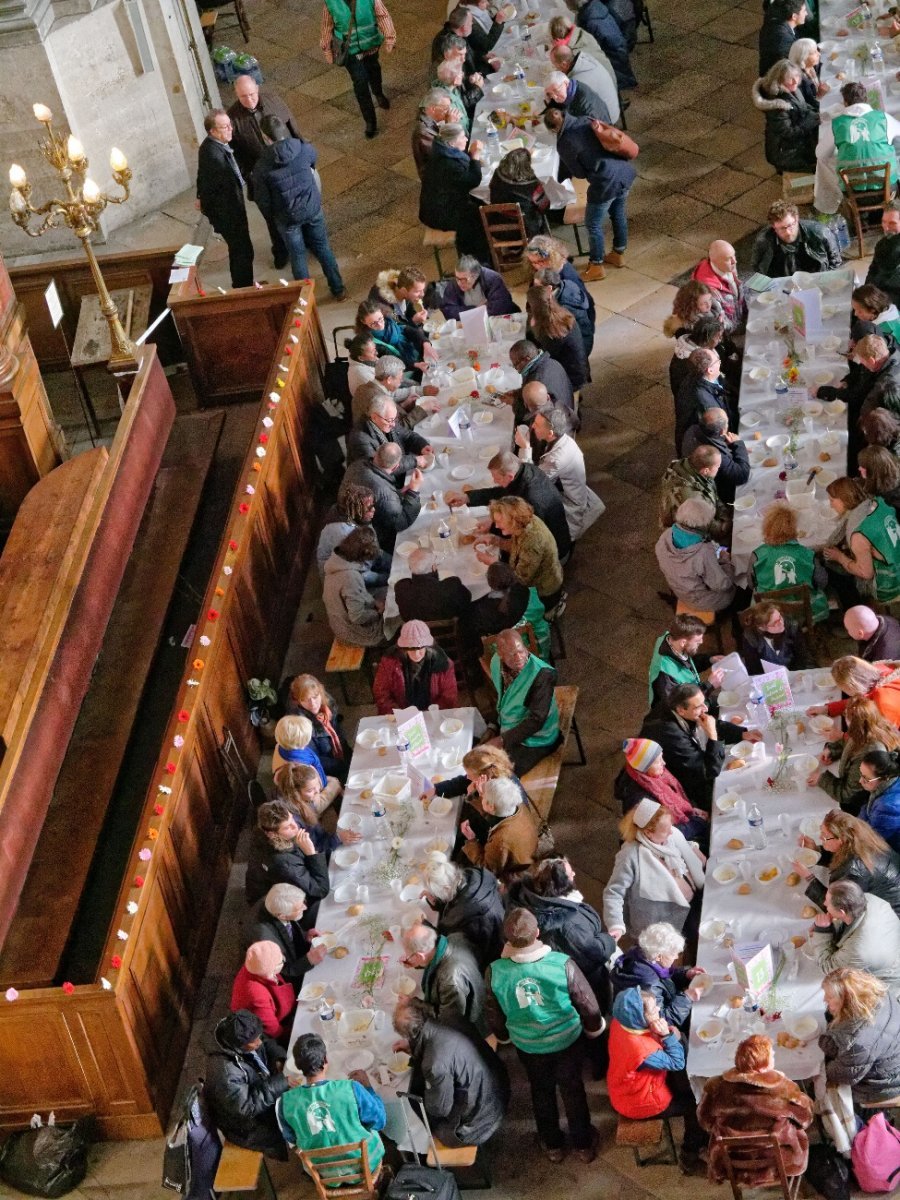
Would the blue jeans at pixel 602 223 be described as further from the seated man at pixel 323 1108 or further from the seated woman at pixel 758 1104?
the seated woman at pixel 758 1104

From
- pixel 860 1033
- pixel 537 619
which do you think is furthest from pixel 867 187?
pixel 860 1033

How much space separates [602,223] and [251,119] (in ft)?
9.75

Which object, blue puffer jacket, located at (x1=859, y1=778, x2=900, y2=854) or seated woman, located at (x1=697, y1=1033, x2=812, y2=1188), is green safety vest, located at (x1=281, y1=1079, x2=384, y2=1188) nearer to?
seated woman, located at (x1=697, y1=1033, x2=812, y2=1188)

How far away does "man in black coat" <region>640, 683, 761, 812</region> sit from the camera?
8.51 metres

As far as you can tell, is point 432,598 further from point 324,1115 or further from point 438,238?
point 438,238

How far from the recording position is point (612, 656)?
10.5 m

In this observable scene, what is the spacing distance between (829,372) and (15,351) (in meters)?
5.33

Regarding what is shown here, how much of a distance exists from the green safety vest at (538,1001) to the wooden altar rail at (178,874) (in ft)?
6.26

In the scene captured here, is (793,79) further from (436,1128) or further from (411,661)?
(436,1128)

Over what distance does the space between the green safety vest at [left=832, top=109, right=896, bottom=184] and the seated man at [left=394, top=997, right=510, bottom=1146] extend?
7.51 meters

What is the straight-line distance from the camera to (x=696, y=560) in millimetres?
9602

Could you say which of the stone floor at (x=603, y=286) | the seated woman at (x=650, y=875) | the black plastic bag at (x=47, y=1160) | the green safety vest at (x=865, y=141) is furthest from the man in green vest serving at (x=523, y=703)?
the green safety vest at (x=865, y=141)

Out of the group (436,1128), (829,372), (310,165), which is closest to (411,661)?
(436,1128)

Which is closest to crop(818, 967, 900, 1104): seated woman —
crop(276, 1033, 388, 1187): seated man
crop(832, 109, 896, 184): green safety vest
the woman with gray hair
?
crop(276, 1033, 388, 1187): seated man
